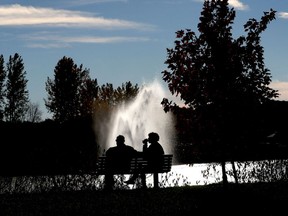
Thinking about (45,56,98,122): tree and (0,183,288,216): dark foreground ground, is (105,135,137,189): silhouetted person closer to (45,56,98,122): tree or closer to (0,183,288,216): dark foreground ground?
(0,183,288,216): dark foreground ground

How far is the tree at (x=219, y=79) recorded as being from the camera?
1545 centimetres

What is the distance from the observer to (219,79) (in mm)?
15633

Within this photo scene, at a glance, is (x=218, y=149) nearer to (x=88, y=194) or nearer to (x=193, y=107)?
(x=193, y=107)

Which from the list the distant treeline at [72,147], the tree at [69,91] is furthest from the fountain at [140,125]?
the tree at [69,91]

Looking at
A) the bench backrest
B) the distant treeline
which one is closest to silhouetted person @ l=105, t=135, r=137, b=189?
the bench backrest

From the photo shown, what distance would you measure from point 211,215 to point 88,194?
16.4 feet

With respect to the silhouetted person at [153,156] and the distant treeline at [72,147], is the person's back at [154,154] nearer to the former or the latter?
the silhouetted person at [153,156]

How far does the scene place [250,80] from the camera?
15719 mm

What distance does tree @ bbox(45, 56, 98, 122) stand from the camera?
71.8 meters

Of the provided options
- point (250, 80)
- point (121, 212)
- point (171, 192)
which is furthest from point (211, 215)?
point (250, 80)

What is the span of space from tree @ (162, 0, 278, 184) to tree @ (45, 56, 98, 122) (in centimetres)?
5460

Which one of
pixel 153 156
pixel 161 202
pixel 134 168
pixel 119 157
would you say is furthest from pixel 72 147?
pixel 161 202

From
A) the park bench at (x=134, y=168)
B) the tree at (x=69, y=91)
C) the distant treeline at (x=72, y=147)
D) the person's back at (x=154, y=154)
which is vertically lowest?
the park bench at (x=134, y=168)

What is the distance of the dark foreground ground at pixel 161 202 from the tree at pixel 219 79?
5.11ft
